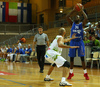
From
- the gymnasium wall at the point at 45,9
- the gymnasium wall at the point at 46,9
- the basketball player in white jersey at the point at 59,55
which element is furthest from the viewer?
the gymnasium wall at the point at 45,9

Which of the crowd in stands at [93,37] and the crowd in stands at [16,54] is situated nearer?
the crowd in stands at [93,37]

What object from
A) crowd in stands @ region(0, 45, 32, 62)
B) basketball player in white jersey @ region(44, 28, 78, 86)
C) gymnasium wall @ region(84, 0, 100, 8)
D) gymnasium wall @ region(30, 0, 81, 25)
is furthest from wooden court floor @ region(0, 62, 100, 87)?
gymnasium wall @ region(30, 0, 81, 25)

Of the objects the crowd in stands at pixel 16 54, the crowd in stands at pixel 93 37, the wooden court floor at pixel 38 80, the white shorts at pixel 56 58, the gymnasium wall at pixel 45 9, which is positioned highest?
the gymnasium wall at pixel 45 9

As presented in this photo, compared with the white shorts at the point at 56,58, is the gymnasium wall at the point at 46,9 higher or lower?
higher

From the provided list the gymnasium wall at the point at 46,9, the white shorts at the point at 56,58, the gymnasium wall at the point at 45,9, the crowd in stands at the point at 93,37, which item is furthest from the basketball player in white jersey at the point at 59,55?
the gymnasium wall at the point at 45,9

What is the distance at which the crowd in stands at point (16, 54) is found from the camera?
1895 centimetres

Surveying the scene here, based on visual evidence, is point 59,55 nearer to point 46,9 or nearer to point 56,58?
point 56,58

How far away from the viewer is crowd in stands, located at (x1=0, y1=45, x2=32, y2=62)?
1895cm

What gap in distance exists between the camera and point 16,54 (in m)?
20.0

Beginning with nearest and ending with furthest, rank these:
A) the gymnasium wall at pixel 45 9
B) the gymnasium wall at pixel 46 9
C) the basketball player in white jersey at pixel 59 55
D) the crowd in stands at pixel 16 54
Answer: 1. the basketball player in white jersey at pixel 59 55
2. the crowd in stands at pixel 16 54
3. the gymnasium wall at pixel 46 9
4. the gymnasium wall at pixel 45 9

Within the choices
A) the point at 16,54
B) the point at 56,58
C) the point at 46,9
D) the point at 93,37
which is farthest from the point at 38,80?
the point at 46,9

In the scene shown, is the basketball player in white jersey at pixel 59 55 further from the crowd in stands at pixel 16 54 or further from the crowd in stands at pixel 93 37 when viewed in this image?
the crowd in stands at pixel 16 54

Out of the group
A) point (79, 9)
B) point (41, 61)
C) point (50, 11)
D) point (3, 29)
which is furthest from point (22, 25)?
point (79, 9)

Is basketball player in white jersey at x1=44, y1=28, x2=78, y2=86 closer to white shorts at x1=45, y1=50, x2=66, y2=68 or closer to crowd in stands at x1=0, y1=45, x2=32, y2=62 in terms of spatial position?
white shorts at x1=45, y1=50, x2=66, y2=68
